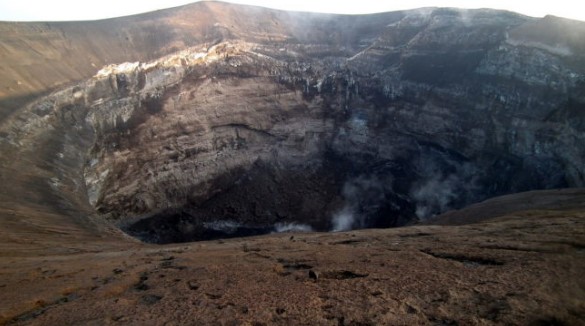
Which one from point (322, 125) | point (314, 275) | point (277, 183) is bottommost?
point (277, 183)

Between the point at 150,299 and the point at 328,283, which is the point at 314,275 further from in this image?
the point at 150,299

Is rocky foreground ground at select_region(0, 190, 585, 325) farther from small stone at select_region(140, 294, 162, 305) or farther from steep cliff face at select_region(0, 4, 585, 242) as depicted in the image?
steep cliff face at select_region(0, 4, 585, 242)

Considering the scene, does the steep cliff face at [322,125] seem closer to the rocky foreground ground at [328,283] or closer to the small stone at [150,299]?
the rocky foreground ground at [328,283]

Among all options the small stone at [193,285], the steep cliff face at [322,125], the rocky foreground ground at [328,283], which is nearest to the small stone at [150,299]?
the rocky foreground ground at [328,283]

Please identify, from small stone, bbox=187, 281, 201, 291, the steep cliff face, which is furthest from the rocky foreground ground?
the steep cliff face

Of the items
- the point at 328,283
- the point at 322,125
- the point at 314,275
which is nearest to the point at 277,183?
the point at 322,125

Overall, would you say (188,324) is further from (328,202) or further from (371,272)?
(328,202)
